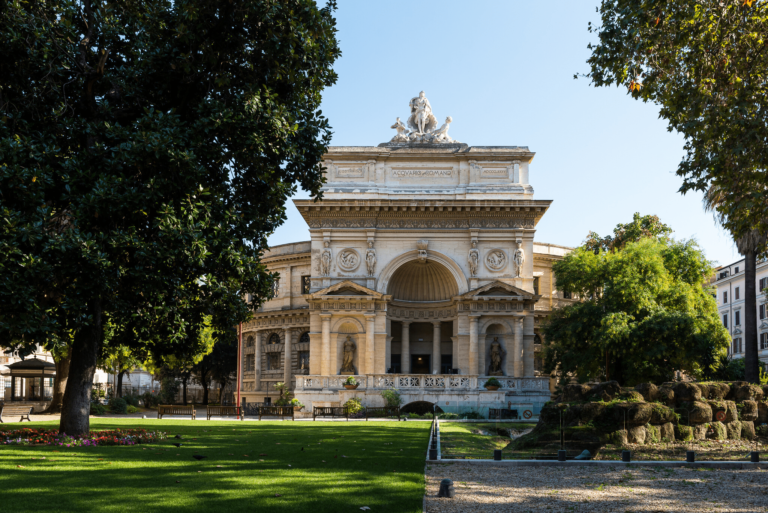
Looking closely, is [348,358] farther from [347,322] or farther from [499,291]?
[499,291]

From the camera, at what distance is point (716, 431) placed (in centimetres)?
2000

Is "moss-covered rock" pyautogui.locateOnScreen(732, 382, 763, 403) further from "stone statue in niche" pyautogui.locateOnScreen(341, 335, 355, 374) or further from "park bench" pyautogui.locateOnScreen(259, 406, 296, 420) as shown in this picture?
"stone statue in niche" pyautogui.locateOnScreen(341, 335, 355, 374)

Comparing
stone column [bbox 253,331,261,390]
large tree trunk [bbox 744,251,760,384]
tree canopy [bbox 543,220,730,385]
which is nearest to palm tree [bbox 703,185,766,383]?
large tree trunk [bbox 744,251,760,384]

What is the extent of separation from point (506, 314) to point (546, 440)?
25.3 meters

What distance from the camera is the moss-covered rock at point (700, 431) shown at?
19625mm

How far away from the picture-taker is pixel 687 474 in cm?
1348

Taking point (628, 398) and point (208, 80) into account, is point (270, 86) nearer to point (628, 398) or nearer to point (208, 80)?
point (208, 80)

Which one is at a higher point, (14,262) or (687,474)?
(14,262)

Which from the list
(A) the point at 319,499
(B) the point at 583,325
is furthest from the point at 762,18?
(B) the point at 583,325

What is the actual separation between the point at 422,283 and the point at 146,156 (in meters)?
32.6

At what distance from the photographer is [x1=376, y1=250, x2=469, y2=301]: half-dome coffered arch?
44.0 metres

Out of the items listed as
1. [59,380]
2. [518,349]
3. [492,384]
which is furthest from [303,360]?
[59,380]

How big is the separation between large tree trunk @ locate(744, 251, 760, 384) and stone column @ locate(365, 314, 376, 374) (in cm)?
2047

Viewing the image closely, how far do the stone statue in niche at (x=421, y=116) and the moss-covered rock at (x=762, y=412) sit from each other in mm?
30058
